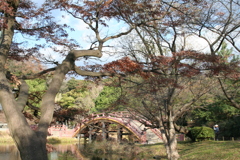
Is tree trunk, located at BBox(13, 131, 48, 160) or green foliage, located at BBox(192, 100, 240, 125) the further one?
green foliage, located at BBox(192, 100, 240, 125)

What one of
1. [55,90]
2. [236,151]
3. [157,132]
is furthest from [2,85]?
[157,132]

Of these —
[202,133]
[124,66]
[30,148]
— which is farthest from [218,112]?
[30,148]

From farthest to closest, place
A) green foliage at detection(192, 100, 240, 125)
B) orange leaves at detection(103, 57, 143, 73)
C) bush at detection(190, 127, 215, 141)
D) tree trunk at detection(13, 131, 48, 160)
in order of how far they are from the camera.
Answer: green foliage at detection(192, 100, 240, 125) → bush at detection(190, 127, 215, 141) → orange leaves at detection(103, 57, 143, 73) → tree trunk at detection(13, 131, 48, 160)

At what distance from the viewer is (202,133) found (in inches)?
553

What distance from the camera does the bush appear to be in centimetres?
1395

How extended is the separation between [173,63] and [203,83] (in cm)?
405

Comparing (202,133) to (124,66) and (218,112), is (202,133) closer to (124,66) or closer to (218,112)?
(218,112)

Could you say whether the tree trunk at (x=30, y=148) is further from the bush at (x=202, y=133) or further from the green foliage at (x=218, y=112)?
the green foliage at (x=218, y=112)

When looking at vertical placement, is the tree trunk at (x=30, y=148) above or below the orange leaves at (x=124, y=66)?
below

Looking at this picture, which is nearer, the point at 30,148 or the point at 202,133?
the point at 30,148

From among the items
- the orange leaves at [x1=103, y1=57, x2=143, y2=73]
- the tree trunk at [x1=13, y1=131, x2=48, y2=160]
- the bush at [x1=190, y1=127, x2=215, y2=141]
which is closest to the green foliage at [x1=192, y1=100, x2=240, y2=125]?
the bush at [x1=190, y1=127, x2=215, y2=141]

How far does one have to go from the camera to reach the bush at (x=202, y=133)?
1395cm

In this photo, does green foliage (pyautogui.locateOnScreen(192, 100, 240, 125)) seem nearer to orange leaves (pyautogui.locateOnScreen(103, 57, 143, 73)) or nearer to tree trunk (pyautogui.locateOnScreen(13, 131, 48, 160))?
orange leaves (pyautogui.locateOnScreen(103, 57, 143, 73))

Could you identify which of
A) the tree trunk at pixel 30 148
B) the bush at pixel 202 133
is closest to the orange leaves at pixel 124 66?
the tree trunk at pixel 30 148
